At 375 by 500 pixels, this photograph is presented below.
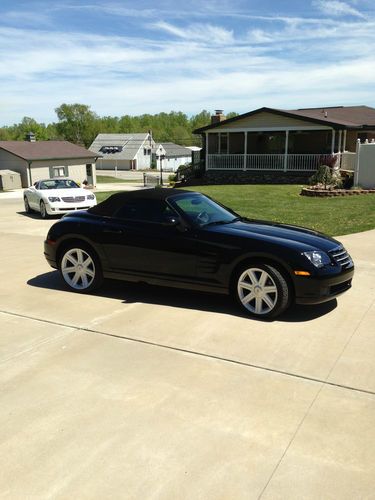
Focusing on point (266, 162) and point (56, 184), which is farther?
point (266, 162)

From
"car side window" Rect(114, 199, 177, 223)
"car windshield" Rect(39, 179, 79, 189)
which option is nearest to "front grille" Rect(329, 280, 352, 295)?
"car side window" Rect(114, 199, 177, 223)

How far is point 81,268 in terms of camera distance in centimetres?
648

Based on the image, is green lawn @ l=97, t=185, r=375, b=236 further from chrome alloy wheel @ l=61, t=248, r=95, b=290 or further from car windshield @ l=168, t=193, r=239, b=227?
chrome alloy wheel @ l=61, t=248, r=95, b=290

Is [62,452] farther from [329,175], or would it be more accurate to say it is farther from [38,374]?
[329,175]

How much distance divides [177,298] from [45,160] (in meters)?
36.9

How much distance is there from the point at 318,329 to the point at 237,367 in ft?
4.18

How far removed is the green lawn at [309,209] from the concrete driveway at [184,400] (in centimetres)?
566

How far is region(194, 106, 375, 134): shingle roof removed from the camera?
2519 centimetres

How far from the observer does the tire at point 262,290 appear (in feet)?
17.1

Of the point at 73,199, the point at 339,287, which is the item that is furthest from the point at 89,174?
the point at 339,287

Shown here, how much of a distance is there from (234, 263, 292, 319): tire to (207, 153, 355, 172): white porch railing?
66.8ft

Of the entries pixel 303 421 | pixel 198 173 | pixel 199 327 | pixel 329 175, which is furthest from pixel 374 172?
pixel 303 421

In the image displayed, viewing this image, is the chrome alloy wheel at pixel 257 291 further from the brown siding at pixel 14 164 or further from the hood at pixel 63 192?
the brown siding at pixel 14 164

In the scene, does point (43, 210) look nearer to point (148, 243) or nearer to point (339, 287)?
point (148, 243)
